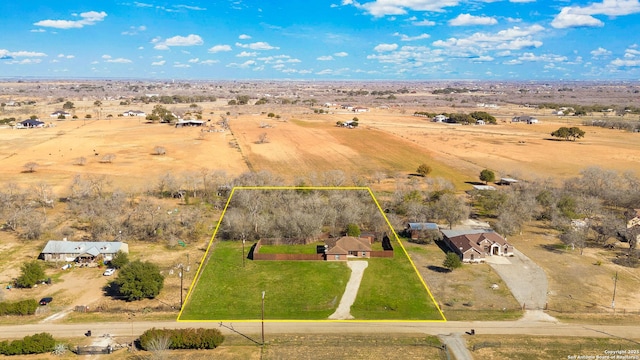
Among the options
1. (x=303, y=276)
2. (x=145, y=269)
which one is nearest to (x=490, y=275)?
(x=303, y=276)

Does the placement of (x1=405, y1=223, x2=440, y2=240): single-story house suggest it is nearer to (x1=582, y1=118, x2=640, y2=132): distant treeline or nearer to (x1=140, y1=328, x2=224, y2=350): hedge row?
(x1=140, y1=328, x2=224, y2=350): hedge row

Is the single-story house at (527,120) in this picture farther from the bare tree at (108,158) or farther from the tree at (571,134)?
the bare tree at (108,158)

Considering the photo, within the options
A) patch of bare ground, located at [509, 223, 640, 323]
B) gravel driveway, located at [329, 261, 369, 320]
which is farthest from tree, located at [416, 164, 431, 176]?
gravel driveway, located at [329, 261, 369, 320]

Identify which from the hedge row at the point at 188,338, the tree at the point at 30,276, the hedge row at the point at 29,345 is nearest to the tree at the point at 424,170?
the hedge row at the point at 188,338

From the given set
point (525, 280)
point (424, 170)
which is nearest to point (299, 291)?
point (525, 280)

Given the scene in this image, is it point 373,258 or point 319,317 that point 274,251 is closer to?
point 373,258

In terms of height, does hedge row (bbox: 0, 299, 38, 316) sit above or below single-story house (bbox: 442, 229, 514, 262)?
below
